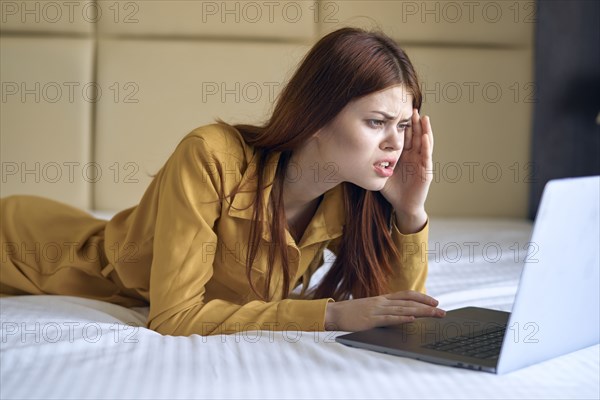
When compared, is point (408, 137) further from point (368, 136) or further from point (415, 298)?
point (415, 298)

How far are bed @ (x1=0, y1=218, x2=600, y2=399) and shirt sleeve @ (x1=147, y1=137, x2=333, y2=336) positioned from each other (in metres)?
0.08

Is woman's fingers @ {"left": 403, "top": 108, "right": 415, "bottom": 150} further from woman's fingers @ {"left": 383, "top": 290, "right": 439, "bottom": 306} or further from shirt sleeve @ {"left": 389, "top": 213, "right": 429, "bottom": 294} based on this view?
woman's fingers @ {"left": 383, "top": 290, "right": 439, "bottom": 306}

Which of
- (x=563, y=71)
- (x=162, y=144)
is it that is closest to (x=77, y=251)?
(x=162, y=144)

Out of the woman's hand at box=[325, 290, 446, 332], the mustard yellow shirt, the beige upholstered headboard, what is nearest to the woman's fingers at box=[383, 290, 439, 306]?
the woman's hand at box=[325, 290, 446, 332]

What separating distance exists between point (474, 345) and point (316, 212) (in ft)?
1.66

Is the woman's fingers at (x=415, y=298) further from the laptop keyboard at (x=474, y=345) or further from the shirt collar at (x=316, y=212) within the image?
the shirt collar at (x=316, y=212)

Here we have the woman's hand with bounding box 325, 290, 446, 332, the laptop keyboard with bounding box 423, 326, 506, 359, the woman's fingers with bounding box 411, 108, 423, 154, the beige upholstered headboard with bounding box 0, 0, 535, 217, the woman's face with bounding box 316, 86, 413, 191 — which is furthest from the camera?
the beige upholstered headboard with bounding box 0, 0, 535, 217

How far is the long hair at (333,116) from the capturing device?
1360 mm

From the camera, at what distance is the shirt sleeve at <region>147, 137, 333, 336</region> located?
1277mm

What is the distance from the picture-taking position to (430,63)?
276cm

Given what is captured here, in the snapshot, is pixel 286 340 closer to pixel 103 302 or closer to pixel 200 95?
pixel 103 302

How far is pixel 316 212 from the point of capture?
1.51 metres

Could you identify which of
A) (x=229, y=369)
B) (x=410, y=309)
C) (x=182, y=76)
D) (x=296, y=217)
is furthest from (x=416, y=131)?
(x=182, y=76)

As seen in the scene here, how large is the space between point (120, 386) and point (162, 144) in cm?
182
